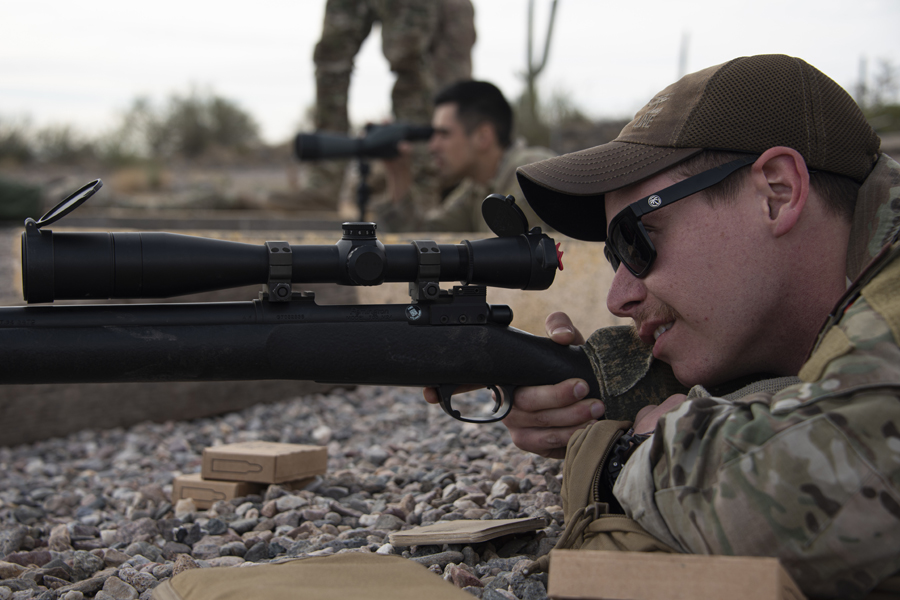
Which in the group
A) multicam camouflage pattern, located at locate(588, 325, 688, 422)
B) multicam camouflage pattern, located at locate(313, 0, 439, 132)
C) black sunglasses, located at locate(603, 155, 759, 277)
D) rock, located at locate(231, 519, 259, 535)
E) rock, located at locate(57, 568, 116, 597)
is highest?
multicam camouflage pattern, located at locate(313, 0, 439, 132)

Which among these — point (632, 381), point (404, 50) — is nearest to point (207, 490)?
point (632, 381)

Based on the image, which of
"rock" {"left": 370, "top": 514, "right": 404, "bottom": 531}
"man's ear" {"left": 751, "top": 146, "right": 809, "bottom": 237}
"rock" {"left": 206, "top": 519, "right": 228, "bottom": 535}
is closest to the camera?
"man's ear" {"left": 751, "top": 146, "right": 809, "bottom": 237}

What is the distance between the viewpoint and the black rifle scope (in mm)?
1745

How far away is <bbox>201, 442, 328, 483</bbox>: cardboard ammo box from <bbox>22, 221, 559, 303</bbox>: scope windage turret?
107 cm

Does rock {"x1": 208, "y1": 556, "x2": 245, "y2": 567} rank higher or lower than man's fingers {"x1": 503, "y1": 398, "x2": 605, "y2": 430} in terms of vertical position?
lower

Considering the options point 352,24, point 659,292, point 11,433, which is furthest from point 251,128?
point 659,292

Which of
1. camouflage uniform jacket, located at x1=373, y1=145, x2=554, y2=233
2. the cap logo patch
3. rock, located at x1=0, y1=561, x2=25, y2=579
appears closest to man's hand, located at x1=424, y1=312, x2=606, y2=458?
the cap logo patch

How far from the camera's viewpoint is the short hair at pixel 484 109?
6434 mm

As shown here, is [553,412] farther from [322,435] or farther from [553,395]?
[322,435]

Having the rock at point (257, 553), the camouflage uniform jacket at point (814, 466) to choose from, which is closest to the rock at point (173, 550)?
the rock at point (257, 553)

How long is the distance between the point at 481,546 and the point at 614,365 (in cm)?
62

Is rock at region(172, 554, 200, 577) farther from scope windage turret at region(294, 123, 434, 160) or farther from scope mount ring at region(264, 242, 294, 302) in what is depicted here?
scope windage turret at region(294, 123, 434, 160)

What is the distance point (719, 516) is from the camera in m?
1.29

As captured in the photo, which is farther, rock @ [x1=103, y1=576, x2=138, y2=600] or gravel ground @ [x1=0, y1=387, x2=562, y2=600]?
gravel ground @ [x1=0, y1=387, x2=562, y2=600]
